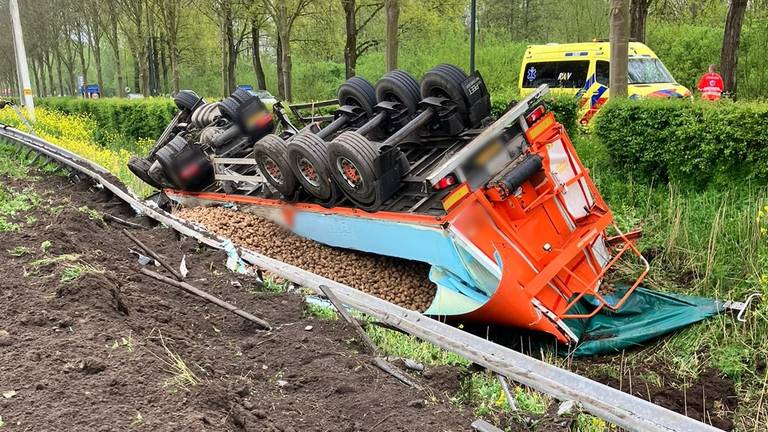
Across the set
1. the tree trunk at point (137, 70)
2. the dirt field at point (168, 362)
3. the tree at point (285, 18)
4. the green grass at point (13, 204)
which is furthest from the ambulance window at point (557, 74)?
the tree trunk at point (137, 70)

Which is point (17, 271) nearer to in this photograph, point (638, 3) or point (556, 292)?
point (556, 292)

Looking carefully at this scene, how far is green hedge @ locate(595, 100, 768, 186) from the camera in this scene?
6.14m

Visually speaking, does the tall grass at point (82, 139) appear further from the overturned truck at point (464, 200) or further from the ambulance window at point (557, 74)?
the ambulance window at point (557, 74)

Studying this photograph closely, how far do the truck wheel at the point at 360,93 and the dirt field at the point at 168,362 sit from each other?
3.03 metres

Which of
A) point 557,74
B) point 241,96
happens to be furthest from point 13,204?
point 557,74

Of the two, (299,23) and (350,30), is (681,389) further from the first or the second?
(299,23)

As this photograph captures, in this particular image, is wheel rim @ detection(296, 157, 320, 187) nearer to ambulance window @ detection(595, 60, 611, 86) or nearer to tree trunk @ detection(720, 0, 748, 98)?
ambulance window @ detection(595, 60, 611, 86)

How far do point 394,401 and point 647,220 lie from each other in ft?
15.8

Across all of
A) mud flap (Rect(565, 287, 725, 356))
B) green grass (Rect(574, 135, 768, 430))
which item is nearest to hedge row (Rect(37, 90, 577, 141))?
green grass (Rect(574, 135, 768, 430))

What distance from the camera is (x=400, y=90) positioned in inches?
262

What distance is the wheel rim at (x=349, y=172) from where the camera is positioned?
19.0ft

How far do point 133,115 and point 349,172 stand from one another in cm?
1358

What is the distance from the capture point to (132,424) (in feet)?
7.50

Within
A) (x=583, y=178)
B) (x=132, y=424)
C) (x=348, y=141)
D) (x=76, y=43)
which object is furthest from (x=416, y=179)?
(x=76, y=43)
